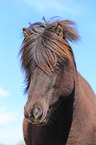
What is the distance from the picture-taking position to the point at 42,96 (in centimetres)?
388

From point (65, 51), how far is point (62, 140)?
1573mm

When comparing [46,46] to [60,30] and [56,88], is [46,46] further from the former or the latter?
[56,88]

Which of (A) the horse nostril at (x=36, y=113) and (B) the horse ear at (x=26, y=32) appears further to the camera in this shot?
(B) the horse ear at (x=26, y=32)

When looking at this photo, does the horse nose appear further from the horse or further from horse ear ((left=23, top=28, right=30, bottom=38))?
horse ear ((left=23, top=28, right=30, bottom=38))

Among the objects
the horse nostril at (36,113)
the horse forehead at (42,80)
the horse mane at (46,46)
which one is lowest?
the horse nostril at (36,113)

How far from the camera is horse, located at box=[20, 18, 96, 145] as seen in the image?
4.00 metres

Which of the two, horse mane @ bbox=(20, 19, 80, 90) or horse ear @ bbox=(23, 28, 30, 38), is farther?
horse ear @ bbox=(23, 28, 30, 38)

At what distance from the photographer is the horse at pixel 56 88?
13.1 ft

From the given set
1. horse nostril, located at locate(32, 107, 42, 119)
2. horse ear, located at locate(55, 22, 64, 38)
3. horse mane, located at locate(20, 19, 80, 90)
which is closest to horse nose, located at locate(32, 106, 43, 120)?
horse nostril, located at locate(32, 107, 42, 119)

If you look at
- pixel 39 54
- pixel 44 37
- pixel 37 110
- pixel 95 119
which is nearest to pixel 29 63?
pixel 39 54

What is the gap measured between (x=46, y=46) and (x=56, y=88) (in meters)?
0.73

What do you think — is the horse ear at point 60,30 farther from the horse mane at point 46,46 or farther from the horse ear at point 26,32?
the horse ear at point 26,32

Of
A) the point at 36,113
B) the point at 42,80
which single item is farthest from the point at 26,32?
the point at 36,113

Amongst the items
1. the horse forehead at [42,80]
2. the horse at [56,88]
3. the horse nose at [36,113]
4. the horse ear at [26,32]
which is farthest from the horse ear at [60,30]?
the horse nose at [36,113]
